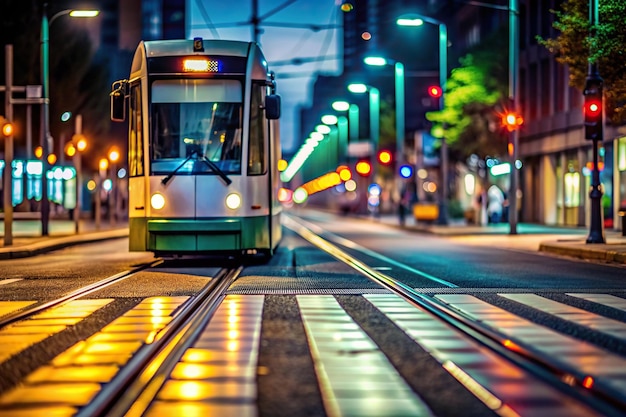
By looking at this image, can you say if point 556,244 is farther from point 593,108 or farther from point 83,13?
point 83,13

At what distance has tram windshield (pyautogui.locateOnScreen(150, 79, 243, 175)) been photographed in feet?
62.5

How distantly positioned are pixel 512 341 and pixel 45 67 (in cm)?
2606

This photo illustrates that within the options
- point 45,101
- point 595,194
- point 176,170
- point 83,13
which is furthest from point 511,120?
point 176,170

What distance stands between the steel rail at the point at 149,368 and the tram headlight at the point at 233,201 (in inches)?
250

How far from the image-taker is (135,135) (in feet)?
63.5

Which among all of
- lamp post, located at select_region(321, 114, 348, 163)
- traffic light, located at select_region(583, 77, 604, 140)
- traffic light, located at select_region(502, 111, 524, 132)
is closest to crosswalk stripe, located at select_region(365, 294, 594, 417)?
traffic light, located at select_region(583, 77, 604, 140)

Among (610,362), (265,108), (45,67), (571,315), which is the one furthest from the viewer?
(45,67)

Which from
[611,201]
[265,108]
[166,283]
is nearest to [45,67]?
[265,108]

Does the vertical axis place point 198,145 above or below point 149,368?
above

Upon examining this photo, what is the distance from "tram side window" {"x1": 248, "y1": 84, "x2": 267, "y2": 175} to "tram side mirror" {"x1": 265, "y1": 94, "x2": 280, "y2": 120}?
0.99ft

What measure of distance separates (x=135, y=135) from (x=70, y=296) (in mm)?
6154

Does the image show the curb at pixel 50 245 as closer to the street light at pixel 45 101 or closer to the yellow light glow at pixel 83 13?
the street light at pixel 45 101

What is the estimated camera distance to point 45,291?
14906 mm

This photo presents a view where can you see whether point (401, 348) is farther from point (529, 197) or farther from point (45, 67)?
point (529, 197)
